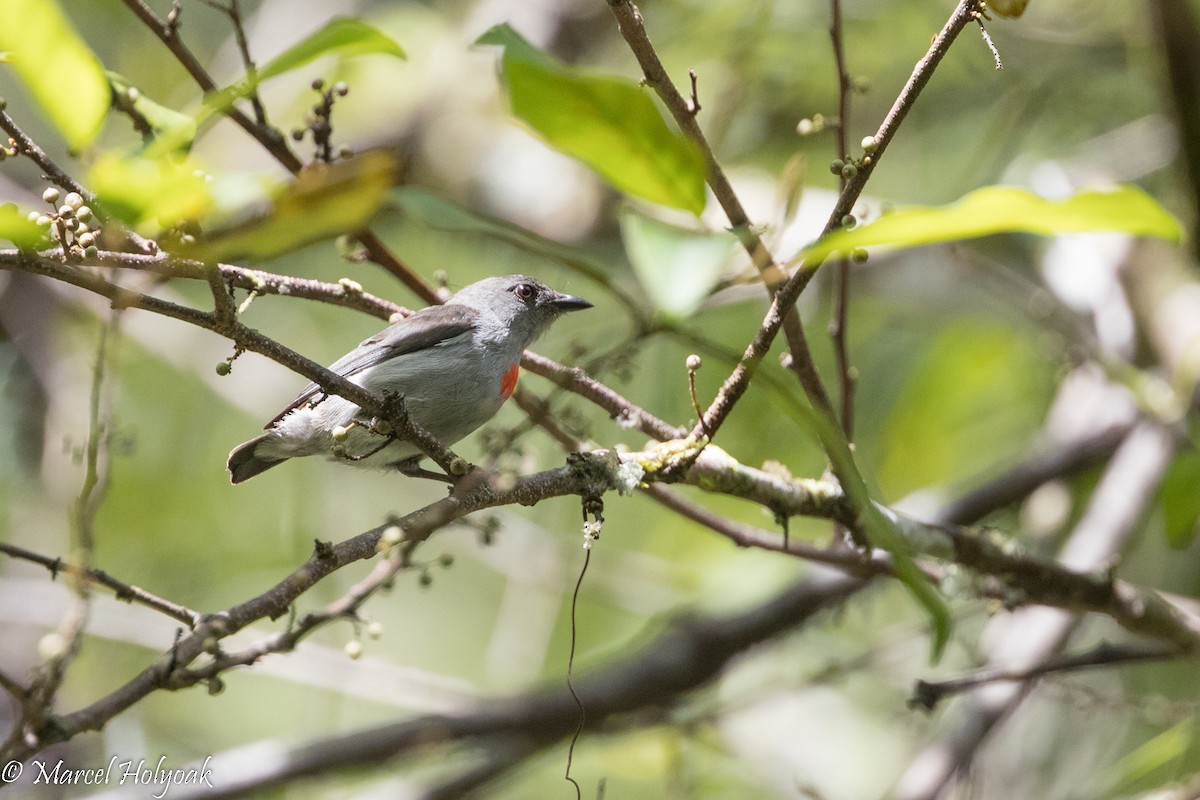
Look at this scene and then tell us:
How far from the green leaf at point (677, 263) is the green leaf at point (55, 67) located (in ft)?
2.29

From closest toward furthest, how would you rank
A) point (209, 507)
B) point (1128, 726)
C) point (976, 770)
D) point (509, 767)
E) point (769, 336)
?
1. point (769, 336)
2. point (976, 770)
3. point (509, 767)
4. point (1128, 726)
5. point (209, 507)

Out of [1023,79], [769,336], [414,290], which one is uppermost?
[1023,79]

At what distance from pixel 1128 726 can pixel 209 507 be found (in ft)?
17.8

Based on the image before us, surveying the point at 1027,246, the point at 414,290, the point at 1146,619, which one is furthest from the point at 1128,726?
the point at 414,290

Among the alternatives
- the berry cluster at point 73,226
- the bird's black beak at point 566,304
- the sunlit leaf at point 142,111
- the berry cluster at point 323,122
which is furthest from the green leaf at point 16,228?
the bird's black beak at point 566,304

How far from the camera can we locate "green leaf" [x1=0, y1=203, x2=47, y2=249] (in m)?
1.12

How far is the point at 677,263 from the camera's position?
1.36 metres

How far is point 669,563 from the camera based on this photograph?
5.87 metres

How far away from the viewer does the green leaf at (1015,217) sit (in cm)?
116

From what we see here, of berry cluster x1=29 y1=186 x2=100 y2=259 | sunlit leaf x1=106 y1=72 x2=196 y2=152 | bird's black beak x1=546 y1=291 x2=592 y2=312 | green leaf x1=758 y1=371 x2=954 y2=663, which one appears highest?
sunlit leaf x1=106 y1=72 x2=196 y2=152

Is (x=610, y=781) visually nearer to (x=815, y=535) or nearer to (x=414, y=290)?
(x=815, y=535)

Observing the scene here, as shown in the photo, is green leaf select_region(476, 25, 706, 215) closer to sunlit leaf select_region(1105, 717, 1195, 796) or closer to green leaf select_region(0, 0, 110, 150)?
green leaf select_region(0, 0, 110, 150)

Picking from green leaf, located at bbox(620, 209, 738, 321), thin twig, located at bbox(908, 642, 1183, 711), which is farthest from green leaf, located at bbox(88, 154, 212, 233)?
thin twig, located at bbox(908, 642, 1183, 711)

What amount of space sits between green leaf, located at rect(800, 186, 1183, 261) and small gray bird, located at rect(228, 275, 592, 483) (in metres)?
2.35
